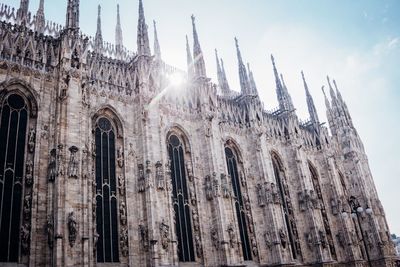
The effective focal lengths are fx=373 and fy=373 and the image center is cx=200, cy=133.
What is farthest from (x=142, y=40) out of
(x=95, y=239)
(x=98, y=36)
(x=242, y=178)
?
(x=95, y=239)

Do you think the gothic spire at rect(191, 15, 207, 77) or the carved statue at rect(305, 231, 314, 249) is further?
the carved statue at rect(305, 231, 314, 249)

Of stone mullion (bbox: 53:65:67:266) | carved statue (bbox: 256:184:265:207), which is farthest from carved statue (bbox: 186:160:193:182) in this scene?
stone mullion (bbox: 53:65:67:266)

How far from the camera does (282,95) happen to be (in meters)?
36.2

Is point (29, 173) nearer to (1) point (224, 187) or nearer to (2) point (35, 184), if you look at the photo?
(2) point (35, 184)

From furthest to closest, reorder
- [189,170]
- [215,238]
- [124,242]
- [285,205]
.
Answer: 1. [285,205]
2. [189,170]
3. [215,238]
4. [124,242]

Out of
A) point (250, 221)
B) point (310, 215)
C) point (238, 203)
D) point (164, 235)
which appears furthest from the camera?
point (310, 215)

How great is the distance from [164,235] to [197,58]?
580 inches

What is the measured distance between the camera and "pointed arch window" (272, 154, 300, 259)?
2979 centimetres

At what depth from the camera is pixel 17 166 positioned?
17.8 m

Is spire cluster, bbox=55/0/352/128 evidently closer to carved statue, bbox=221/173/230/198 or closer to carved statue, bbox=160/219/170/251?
carved statue, bbox=221/173/230/198

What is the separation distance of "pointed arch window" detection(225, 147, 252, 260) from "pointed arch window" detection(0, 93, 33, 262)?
586 inches

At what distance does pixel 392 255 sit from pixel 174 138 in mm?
26022

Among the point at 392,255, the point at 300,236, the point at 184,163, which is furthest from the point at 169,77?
Result: the point at 392,255

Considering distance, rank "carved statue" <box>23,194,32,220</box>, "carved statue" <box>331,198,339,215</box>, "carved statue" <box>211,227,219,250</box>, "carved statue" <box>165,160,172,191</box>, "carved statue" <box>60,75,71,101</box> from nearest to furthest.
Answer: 1. "carved statue" <box>23,194,32,220</box>
2. "carved statue" <box>60,75,71,101</box>
3. "carved statue" <box>165,160,172,191</box>
4. "carved statue" <box>211,227,219,250</box>
5. "carved statue" <box>331,198,339,215</box>
